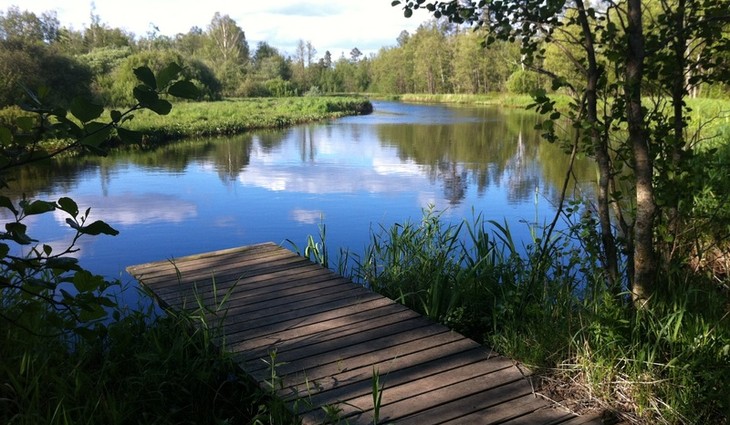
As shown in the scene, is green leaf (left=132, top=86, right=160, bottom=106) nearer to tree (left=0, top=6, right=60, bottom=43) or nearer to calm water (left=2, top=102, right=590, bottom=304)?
calm water (left=2, top=102, right=590, bottom=304)

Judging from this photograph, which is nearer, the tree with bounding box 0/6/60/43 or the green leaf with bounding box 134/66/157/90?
the green leaf with bounding box 134/66/157/90

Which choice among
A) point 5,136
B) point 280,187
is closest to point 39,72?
point 280,187

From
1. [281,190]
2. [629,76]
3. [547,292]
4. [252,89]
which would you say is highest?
[252,89]

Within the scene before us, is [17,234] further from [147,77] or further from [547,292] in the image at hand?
[547,292]

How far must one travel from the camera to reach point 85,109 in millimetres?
1389

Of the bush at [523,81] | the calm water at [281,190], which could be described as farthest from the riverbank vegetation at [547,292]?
the bush at [523,81]

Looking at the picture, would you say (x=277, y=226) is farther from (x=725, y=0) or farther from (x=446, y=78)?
(x=446, y=78)

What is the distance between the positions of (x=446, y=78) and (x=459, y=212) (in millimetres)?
50540

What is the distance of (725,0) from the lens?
2.89 m

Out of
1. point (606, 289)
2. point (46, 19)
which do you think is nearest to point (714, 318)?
point (606, 289)

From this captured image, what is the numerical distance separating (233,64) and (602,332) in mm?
43528

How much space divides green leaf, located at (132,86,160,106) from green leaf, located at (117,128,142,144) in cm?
8

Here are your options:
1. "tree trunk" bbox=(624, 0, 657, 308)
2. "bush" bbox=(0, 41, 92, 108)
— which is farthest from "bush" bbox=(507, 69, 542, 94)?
"tree trunk" bbox=(624, 0, 657, 308)

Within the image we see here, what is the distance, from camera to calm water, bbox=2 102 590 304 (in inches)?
245
